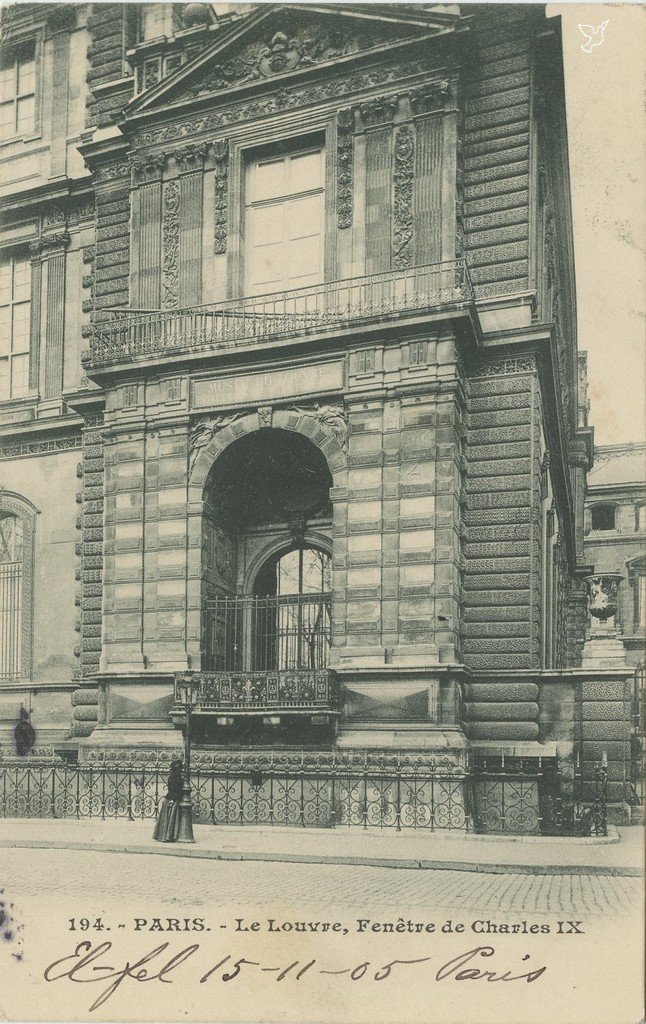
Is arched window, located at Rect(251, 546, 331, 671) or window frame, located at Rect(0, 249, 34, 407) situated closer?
arched window, located at Rect(251, 546, 331, 671)

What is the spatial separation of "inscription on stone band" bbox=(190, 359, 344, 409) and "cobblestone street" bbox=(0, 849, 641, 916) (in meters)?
9.78

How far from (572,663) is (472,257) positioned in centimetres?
2183

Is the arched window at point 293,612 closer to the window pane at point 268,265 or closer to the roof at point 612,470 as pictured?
the window pane at point 268,265

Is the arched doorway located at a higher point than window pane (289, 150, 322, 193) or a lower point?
lower

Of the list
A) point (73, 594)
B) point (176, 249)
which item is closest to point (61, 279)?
point (176, 249)

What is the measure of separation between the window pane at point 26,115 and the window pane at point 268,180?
813 centimetres

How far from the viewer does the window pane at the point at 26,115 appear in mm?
28984

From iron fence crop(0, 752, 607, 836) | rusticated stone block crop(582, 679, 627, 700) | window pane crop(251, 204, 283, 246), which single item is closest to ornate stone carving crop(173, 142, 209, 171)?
window pane crop(251, 204, 283, 246)

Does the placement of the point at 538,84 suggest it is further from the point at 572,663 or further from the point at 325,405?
the point at 572,663

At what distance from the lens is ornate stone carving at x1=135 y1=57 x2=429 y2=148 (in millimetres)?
22469

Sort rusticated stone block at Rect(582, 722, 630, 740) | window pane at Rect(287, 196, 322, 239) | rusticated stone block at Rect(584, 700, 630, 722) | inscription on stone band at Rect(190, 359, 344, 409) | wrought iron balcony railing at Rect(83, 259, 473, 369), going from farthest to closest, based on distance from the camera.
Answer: window pane at Rect(287, 196, 322, 239)
inscription on stone band at Rect(190, 359, 344, 409)
wrought iron balcony railing at Rect(83, 259, 473, 369)
rusticated stone block at Rect(582, 722, 630, 740)
rusticated stone block at Rect(584, 700, 630, 722)

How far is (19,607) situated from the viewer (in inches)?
1065

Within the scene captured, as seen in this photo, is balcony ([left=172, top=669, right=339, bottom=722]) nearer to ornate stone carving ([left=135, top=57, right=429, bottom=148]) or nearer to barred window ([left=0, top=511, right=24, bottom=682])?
barred window ([left=0, top=511, right=24, bottom=682])
